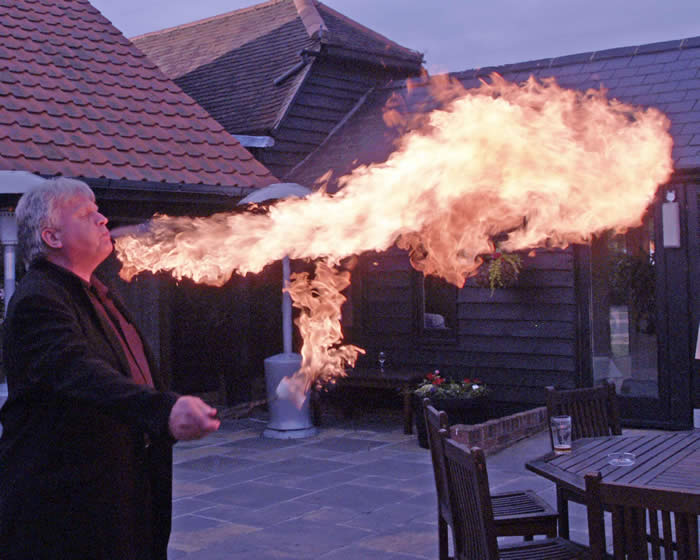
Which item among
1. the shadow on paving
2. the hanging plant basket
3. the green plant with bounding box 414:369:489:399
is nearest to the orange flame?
the shadow on paving

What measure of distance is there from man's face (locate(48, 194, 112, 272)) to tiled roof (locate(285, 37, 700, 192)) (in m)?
7.48

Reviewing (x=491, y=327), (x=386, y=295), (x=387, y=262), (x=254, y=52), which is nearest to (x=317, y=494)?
(x=491, y=327)

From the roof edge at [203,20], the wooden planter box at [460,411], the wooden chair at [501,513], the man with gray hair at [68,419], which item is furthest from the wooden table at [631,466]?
the roof edge at [203,20]

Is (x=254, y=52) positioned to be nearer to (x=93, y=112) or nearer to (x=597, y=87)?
(x=93, y=112)

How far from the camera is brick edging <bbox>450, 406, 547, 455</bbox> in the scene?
8547mm

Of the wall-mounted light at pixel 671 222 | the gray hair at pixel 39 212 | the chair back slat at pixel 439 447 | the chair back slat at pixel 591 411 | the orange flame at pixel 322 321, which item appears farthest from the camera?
the orange flame at pixel 322 321

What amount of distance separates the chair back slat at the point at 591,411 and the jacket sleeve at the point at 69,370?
138 inches

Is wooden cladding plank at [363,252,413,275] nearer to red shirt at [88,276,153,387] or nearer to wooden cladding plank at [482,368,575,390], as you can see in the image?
wooden cladding plank at [482,368,575,390]

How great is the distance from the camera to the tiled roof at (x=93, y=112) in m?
8.60

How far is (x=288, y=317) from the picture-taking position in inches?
397

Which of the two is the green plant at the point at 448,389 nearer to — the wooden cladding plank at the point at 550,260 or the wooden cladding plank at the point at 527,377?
the wooden cladding plank at the point at 527,377

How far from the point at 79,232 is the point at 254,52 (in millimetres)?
11798

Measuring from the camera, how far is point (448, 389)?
944 cm

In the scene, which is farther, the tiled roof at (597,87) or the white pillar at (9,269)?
the tiled roof at (597,87)
